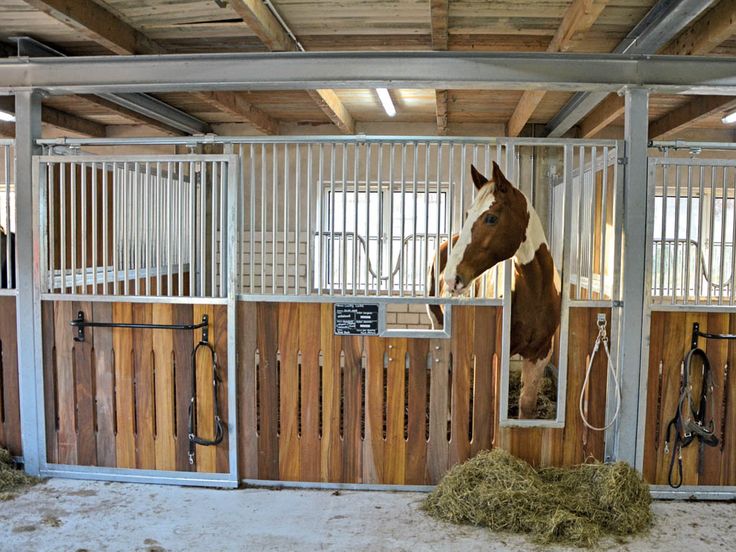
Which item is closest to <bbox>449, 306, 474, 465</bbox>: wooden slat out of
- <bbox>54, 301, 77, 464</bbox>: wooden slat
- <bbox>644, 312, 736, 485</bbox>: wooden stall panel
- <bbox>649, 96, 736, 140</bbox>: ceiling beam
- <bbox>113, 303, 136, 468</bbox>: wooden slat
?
<bbox>644, 312, 736, 485</bbox>: wooden stall panel

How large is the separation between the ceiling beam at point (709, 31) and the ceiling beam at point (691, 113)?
1.62m

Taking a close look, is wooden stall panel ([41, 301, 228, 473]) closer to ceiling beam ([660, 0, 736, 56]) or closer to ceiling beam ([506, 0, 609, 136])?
ceiling beam ([506, 0, 609, 136])

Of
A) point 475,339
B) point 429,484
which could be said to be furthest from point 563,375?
point 429,484

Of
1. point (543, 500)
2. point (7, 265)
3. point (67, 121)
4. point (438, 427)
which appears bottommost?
point (543, 500)

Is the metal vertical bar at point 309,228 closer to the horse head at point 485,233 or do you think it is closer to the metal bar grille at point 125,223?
the metal bar grille at point 125,223

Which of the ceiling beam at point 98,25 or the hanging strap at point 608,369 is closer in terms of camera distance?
the ceiling beam at point 98,25

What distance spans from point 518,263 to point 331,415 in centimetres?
130

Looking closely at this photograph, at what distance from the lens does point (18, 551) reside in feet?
7.75

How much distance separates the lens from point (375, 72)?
2.91m

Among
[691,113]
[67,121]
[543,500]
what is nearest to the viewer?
[543,500]

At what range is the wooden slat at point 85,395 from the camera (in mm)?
3119

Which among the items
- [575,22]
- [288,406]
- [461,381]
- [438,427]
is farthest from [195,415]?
[575,22]

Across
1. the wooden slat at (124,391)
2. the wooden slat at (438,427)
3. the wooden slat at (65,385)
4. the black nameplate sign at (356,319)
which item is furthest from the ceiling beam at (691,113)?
the wooden slat at (65,385)

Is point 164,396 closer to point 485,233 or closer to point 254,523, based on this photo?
point 254,523
